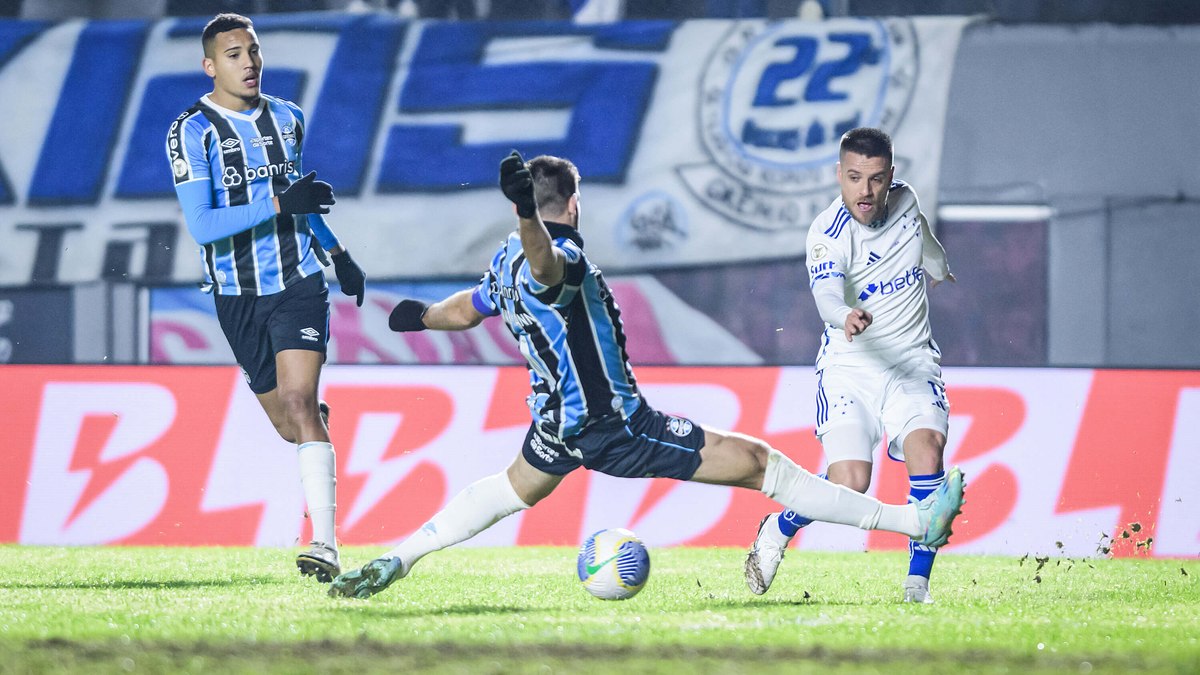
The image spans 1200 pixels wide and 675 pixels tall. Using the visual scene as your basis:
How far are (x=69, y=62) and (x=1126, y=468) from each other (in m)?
10.1

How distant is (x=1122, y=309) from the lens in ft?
41.0

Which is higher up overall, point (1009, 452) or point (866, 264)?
point (866, 264)

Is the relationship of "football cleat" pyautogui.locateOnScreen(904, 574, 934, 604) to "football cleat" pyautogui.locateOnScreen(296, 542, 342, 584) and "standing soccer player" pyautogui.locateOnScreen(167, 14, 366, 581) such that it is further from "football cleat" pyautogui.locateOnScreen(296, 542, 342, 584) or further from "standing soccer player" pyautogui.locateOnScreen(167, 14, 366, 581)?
"standing soccer player" pyautogui.locateOnScreen(167, 14, 366, 581)

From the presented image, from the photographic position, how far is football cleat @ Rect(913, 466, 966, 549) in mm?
4387

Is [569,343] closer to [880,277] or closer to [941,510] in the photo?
[941,510]

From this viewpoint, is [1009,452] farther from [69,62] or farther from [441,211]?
[69,62]

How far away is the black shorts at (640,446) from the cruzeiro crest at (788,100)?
8769 mm

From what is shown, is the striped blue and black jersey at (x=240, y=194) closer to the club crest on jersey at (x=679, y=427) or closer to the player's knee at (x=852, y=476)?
the club crest on jersey at (x=679, y=427)

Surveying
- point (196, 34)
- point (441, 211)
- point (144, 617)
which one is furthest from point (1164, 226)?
point (144, 617)

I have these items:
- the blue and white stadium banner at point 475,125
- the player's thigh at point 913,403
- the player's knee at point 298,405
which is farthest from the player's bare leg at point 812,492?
the blue and white stadium banner at point 475,125

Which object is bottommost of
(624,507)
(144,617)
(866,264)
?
(624,507)

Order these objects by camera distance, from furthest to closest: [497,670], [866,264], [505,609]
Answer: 1. [866,264]
2. [505,609]
3. [497,670]

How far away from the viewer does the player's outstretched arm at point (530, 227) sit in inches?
147

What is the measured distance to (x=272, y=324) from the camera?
5309mm
